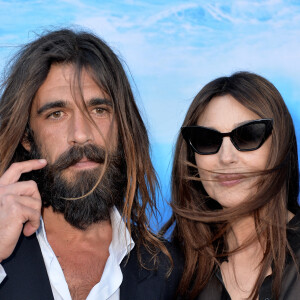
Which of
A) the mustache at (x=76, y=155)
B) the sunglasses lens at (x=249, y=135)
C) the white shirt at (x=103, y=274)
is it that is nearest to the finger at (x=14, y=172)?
the mustache at (x=76, y=155)

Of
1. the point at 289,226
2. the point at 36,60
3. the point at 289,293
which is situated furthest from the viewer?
the point at 36,60

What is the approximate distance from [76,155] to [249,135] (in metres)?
1.17

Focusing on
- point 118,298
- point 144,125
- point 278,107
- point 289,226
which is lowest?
point 118,298

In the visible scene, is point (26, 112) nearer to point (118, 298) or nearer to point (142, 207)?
point (142, 207)

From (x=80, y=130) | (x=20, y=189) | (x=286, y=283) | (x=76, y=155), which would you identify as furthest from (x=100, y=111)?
(x=286, y=283)

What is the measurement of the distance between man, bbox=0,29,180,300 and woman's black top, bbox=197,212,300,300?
0.29 metres

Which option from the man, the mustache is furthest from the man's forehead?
the mustache

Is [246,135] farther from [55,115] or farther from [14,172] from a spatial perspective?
[14,172]

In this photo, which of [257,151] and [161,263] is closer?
[257,151]

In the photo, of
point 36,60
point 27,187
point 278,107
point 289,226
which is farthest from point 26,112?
point 289,226

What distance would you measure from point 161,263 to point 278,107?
4.35 ft

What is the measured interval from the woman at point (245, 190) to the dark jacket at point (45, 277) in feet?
0.48

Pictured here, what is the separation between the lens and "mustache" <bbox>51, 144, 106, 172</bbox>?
3311 millimetres

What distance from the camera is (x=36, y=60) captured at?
11.8ft
